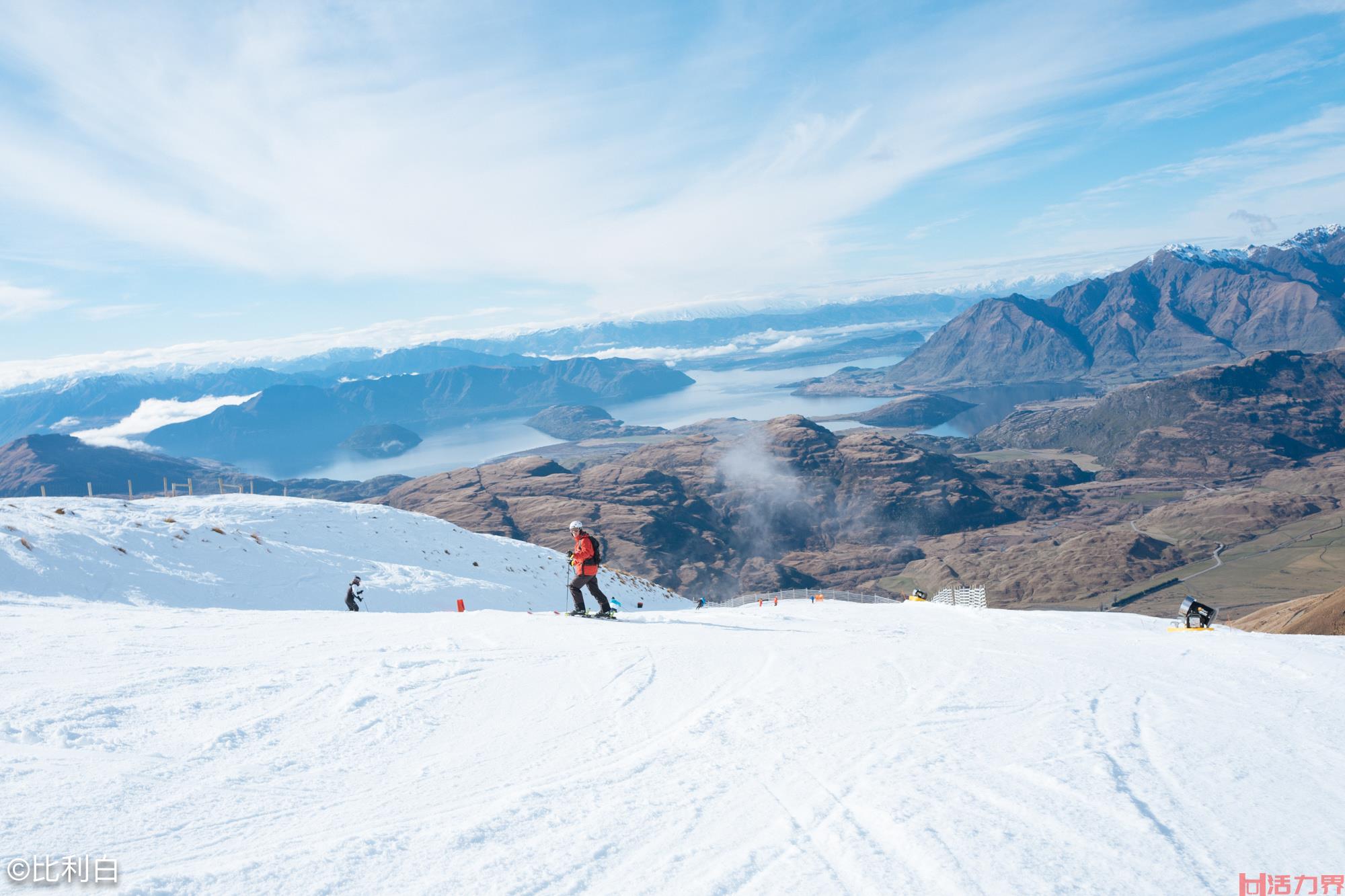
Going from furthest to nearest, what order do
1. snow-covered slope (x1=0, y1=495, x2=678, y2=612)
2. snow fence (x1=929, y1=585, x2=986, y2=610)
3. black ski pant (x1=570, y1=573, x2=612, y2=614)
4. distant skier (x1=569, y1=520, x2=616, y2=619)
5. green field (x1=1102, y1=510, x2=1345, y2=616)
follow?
green field (x1=1102, y1=510, x2=1345, y2=616) < snow fence (x1=929, y1=585, x2=986, y2=610) < snow-covered slope (x1=0, y1=495, x2=678, y2=612) < black ski pant (x1=570, y1=573, x2=612, y2=614) < distant skier (x1=569, y1=520, x2=616, y2=619)

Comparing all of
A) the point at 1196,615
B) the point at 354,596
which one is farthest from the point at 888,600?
the point at 354,596

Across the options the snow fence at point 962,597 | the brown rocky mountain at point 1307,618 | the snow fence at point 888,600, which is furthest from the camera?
the snow fence at point 962,597

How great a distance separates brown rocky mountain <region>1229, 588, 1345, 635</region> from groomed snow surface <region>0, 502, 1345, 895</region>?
55.8 ft

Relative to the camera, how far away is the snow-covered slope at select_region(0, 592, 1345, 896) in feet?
14.3

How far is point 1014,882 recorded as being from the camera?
420cm

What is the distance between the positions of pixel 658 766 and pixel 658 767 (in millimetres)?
17

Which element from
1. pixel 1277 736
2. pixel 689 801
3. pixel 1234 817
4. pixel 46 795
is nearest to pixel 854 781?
pixel 689 801

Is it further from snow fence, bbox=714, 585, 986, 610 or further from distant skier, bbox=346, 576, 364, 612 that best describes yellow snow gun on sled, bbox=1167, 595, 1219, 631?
distant skier, bbox=346, 576, 364, 612

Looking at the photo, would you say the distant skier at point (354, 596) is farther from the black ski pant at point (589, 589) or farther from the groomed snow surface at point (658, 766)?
the groomed snow surface at point (658, 766)

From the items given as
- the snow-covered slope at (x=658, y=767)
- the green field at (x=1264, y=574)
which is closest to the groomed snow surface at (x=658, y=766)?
the snow-covered slope at (x=658, y=767)

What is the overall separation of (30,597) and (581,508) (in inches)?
5804

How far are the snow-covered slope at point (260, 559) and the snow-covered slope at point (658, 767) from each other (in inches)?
360

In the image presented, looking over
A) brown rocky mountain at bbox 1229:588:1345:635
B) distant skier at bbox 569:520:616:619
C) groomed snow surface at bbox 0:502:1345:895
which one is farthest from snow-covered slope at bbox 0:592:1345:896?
brown rocky mountain at bbox 1229:588:1345:635

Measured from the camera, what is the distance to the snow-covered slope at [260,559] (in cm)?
1828
